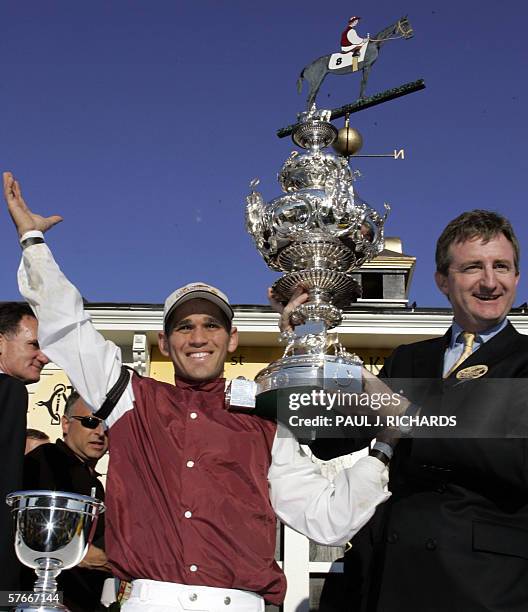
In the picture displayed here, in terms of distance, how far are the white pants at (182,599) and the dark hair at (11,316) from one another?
197 cm

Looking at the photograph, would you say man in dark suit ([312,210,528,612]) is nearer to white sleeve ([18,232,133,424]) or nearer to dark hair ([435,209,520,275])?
dark hair ([435,209,520,275])

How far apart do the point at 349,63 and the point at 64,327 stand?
4312 millimetres

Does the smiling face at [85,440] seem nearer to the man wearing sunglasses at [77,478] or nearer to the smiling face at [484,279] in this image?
the man wearing sunglasses at [77,478]

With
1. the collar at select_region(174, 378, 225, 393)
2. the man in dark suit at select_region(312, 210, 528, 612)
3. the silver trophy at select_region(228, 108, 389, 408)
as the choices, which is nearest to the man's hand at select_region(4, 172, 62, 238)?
the collar at select_region(174, 378, 225, 393)

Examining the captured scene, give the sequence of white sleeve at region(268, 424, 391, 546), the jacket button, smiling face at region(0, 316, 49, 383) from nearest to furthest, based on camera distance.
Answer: white sleeve at region(268, 424, 391, 546), the jacket button, smiling face at region(0, 316, 49, 383)

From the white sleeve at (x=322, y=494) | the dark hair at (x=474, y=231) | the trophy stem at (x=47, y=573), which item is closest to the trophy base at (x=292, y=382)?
the white sleeve at (x=322, y=494)

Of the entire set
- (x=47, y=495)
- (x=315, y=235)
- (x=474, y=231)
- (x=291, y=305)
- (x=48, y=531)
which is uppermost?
(x=315, y=235)

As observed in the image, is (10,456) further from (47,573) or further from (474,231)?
(474,231)

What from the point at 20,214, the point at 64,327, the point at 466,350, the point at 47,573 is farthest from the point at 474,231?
the point at 47,573

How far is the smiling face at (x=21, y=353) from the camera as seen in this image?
383 centimetres

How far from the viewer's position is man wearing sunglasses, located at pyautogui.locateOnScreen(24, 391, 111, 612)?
384 cm

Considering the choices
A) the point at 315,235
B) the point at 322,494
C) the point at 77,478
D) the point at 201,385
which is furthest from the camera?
the point at 77,478

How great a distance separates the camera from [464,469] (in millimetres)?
2572

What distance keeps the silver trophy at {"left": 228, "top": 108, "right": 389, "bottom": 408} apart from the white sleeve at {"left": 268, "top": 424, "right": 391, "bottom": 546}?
525 millimetres
